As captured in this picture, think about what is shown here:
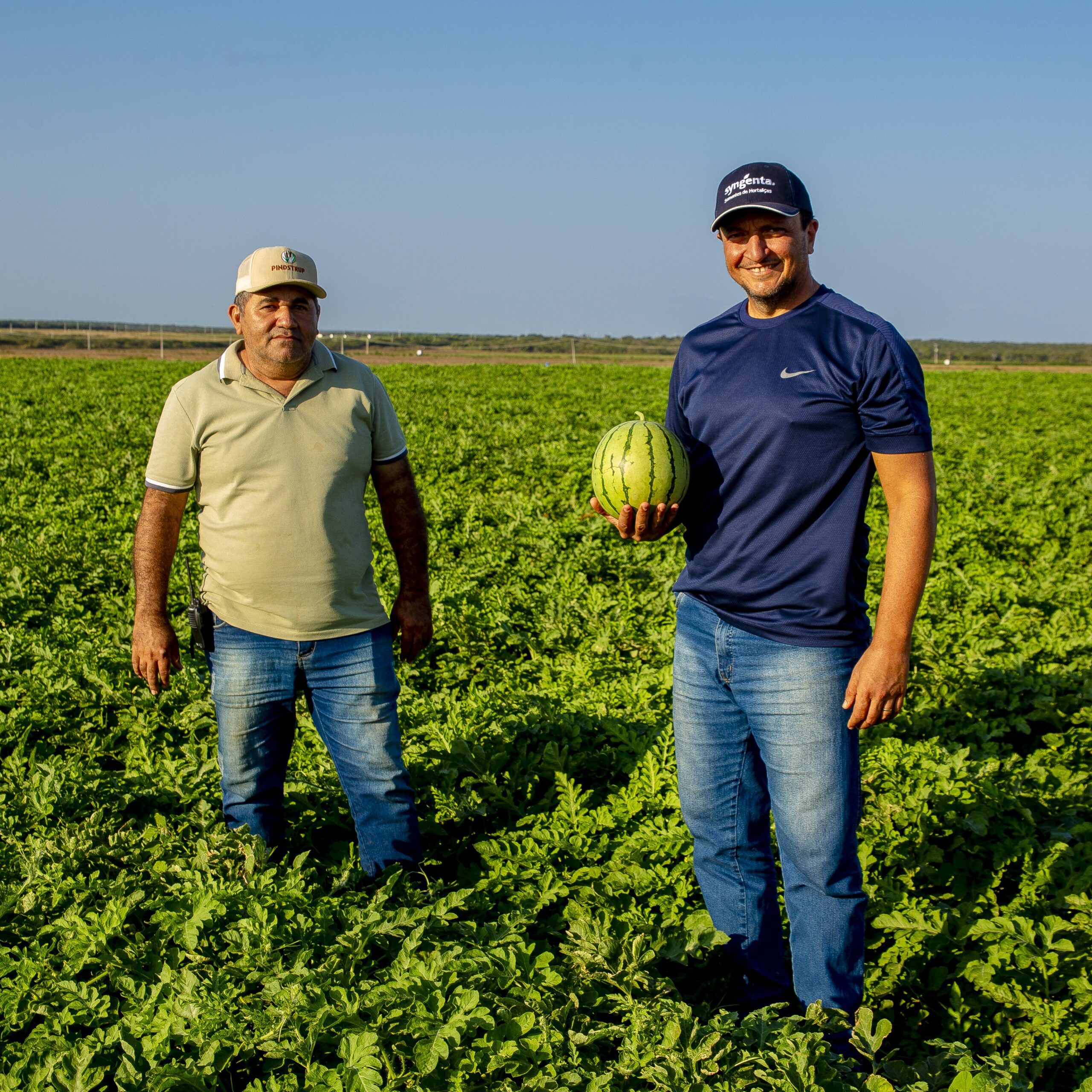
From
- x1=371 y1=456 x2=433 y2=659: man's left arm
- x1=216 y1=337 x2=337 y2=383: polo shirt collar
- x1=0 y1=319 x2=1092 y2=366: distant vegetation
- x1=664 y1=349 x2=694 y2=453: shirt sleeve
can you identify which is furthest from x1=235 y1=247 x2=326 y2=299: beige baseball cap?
x1=0 y1=319 x2=1092 y2=366: distant vegetation

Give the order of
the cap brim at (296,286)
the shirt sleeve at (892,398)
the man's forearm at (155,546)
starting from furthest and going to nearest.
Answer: the man's forearm at (155,546) < the cap brim at (296,286) < the shirt sleeve at (892,398)

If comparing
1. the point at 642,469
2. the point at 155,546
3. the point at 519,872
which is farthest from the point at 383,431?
the point at 519,872

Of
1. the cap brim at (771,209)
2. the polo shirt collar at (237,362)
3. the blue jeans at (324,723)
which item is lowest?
the blue jeans at (324,723)

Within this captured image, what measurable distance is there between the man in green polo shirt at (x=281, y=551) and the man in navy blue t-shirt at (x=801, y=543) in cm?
107

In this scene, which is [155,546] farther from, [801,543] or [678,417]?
[801,543]

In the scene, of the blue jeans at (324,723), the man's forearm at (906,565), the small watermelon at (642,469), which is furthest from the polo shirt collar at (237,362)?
the man's forearm at (906,565)

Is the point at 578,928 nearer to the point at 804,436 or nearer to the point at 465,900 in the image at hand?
the point at 465,900

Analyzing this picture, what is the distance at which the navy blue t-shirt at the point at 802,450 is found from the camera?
8.37 ft

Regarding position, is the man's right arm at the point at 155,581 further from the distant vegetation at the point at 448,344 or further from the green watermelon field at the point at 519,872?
the distant vegetation at the point at 448,344

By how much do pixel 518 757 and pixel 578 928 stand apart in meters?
1.88

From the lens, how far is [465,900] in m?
3.13

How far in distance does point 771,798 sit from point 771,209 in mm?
1625

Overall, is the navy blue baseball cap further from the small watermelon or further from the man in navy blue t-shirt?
the small watermelon

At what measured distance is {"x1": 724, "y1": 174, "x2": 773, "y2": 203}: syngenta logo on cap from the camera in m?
2.63
